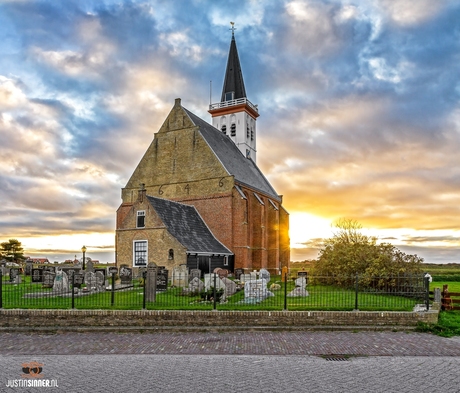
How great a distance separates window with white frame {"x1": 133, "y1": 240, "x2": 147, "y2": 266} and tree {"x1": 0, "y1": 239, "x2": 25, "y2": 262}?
113 feet

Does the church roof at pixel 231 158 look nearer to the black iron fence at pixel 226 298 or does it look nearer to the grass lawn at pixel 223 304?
the black iron fence at pixel 226 298

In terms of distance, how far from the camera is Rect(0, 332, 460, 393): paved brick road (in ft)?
24.0

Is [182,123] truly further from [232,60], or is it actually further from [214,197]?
[232,60]

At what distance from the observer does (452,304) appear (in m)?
15.7

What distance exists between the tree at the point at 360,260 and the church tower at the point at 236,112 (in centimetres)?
2571

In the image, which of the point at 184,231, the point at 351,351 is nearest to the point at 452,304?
the point at 351,351

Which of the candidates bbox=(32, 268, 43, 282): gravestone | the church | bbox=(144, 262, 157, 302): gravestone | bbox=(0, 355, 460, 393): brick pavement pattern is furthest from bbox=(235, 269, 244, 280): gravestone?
bbox=(0, 355, 460, 393): brick pavement pattern

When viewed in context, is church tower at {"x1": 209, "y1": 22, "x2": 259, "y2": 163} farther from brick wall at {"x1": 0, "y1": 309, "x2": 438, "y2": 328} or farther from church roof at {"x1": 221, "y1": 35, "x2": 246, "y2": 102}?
brick wall at {"x1": 0, "y1": 309, "x2": 438, "y2": 328}

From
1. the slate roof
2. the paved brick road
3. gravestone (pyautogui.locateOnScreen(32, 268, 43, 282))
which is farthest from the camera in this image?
the slate roof

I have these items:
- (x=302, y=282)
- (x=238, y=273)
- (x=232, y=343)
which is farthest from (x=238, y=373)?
(x=238, y=273)

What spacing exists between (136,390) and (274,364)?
3.20 meters

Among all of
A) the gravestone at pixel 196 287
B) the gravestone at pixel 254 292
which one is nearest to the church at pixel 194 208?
the gravestone at pixel 196 287

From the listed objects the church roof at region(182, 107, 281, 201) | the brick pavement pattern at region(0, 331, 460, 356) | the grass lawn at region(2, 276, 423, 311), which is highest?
the church roof at region(182, 107, 281, 201)

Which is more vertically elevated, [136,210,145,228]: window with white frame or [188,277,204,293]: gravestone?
[136,210,145,228]: window with white frame
